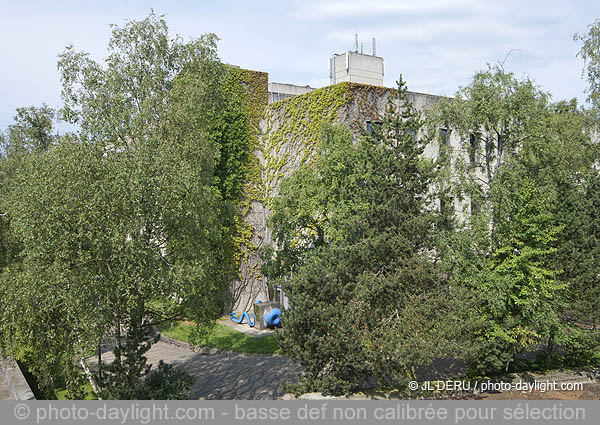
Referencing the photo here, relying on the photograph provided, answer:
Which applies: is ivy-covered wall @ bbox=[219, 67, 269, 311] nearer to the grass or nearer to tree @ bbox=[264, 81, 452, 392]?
the grass

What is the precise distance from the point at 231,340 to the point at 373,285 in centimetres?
997

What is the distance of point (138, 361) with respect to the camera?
481 inches

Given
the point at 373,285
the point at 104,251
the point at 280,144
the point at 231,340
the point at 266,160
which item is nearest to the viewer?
the point at 104,251

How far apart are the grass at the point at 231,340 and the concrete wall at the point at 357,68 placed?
14890mm

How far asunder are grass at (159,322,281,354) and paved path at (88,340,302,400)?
44 centimetres

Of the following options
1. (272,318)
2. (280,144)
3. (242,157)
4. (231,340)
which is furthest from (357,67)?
(231,340)

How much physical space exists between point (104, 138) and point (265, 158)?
38.9ft

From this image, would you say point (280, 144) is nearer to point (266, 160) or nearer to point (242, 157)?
point (266, 160)

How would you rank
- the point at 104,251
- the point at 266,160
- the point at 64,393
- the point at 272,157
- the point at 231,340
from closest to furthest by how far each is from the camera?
1. the point at 104,251
2. the point at 64,393
3. the point at 231,340
4. the point at 272,157
5. the point at 266,160

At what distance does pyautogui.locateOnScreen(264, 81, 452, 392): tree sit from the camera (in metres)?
12.4

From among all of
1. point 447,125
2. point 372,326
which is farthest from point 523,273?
point 447,125

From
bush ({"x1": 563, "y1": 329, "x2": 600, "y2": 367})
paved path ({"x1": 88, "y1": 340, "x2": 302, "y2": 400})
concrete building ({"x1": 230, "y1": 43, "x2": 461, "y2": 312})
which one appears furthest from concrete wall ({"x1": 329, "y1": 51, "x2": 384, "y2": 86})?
bush ({"x1": 563, "y1": 329, "x2": 600, "y2": 367})

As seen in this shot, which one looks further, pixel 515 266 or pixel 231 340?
pixel 231 340

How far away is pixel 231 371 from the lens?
17.2 m
